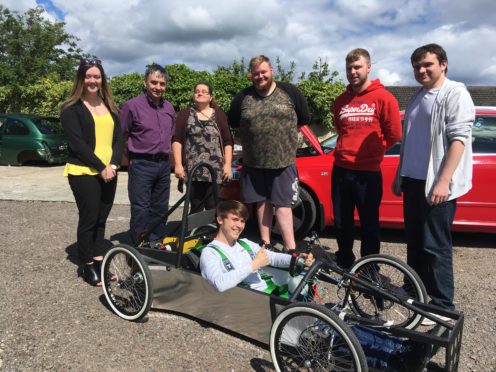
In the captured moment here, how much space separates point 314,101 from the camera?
38.1ft

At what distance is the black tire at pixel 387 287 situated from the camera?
2.84 m

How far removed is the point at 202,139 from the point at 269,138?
2.39 ft

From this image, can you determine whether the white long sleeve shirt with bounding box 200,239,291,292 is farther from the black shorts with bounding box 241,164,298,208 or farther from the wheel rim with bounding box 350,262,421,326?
the black shorts with bounding box 241,164,298,208

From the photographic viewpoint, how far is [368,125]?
3369mm

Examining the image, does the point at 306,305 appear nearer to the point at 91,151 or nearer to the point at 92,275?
the point at 91,151

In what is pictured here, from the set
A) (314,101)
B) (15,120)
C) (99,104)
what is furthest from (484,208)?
(15,120)

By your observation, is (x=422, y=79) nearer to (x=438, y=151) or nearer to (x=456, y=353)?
(x=438, y=151)

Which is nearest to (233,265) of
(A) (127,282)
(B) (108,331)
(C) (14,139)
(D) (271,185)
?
(A) (127,282)

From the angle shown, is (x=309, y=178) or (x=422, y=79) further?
(x=309, y=178)

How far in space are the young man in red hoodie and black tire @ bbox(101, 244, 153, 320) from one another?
5.62 feet

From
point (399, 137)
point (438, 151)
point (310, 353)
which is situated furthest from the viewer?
point (399, 137)

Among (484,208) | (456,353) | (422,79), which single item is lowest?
(456,353)

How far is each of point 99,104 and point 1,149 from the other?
977 cm

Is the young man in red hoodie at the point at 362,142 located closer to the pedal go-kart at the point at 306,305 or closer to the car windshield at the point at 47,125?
the pedal go-kart at the point at 306,305
